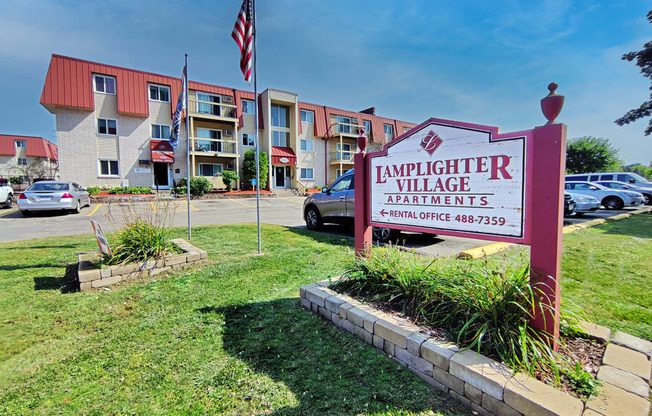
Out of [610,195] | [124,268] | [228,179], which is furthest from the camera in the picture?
[228,179]

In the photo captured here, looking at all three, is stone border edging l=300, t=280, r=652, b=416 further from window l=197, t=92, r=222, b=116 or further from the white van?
window l=197, t=92, r=222, b=116

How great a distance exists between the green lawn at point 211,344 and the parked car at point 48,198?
9.13 m

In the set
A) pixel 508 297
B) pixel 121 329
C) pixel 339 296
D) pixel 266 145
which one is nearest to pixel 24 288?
pixel 121 329

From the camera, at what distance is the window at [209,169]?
25842 mm

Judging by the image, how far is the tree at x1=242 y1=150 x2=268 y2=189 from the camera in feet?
84.1

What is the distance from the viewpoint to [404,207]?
3270 mm

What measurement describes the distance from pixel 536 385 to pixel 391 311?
3.97ft

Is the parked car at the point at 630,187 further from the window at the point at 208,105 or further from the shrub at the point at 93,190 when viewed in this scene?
the shrub at the point at 93,190

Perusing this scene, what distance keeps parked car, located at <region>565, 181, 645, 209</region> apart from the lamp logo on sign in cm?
1669

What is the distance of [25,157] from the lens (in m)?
41.6

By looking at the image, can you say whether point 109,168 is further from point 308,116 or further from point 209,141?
point 308,116

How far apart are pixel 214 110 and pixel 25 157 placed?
35775 millimetres

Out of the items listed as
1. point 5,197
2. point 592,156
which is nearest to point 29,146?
point 5,197

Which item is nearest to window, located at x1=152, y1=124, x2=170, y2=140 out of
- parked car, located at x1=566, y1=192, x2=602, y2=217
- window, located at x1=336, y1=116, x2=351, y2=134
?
window, located at x1=336, y1=116, x2=351, y2=134
